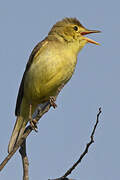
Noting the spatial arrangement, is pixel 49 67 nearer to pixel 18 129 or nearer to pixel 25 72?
pixel 25 72

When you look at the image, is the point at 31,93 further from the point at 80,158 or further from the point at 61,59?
the point at 80,158

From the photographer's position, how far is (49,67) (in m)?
6.25

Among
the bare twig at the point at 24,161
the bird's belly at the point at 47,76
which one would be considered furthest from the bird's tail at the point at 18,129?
the bare twig at the point at 24,161

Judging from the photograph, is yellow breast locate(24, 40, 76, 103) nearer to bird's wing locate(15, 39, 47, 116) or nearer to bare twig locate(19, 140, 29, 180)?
bird's wing locate(15, 39, 47, 116)

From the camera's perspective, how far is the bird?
6.33 metres

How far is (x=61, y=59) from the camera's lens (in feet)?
20.9

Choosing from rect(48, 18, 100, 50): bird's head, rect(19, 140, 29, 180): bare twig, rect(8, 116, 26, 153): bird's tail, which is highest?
rect(48, 18, 100, 50): bird's head

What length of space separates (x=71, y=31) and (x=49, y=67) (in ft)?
4.38

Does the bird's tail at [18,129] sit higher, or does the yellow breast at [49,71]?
the yellow breast at [49,71]

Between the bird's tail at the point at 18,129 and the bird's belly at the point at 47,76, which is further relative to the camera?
the bird's tail at the point at 18,129

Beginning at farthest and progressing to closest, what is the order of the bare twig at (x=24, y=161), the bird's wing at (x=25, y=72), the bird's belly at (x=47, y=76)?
the bird's wing at (x=25, y=72)
the bird's belly at (x=47, y=76)
the bare twig at (x=24, y=161)

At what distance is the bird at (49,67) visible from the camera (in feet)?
20.8

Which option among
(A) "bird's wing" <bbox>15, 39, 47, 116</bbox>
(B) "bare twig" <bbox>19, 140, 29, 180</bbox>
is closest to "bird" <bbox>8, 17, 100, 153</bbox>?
(A) "bird's wing" <bbox>15, 39, 47, 116</bbox>

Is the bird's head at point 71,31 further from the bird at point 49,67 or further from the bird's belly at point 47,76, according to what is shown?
the bird's belly at point 47,76
